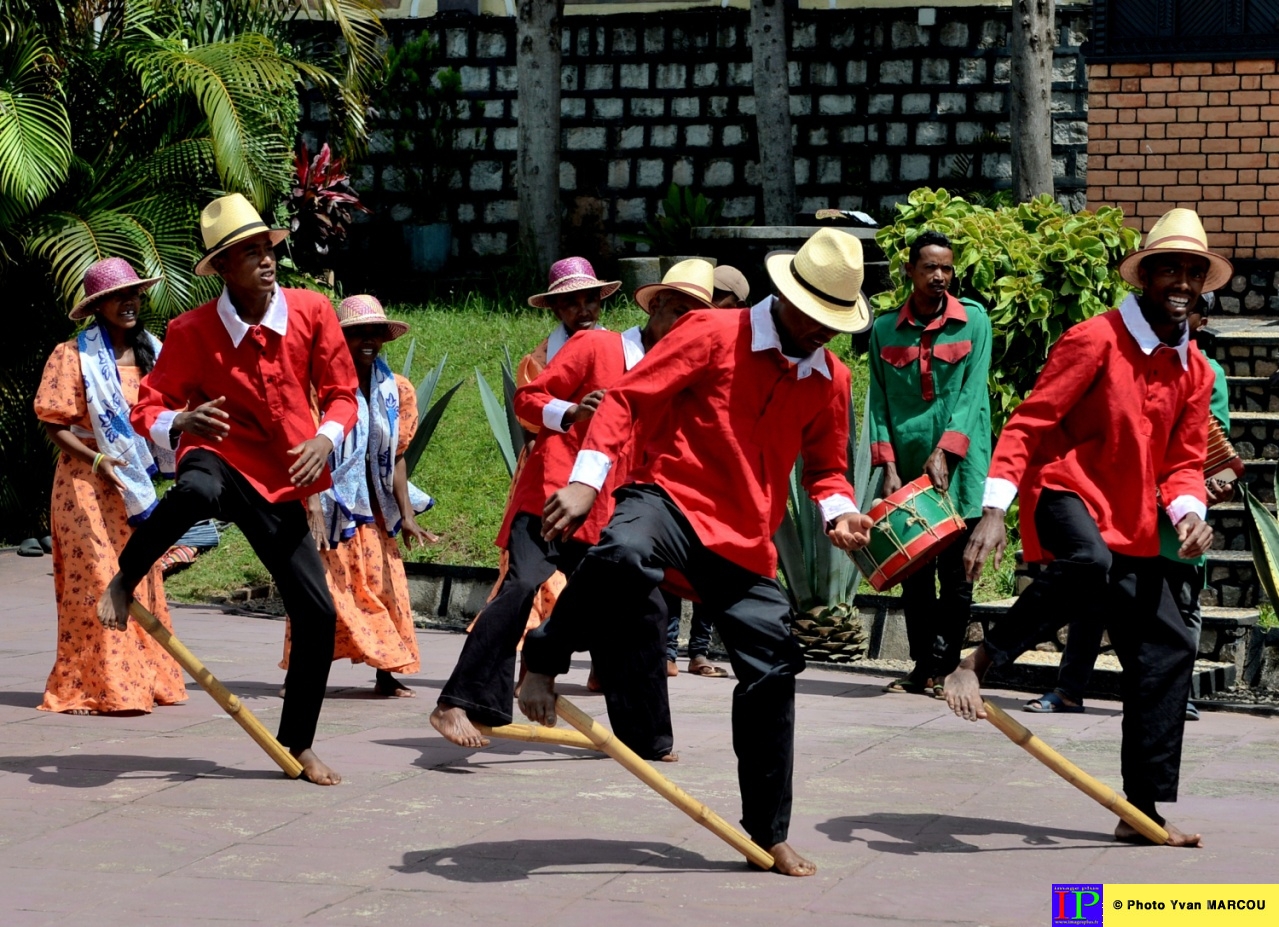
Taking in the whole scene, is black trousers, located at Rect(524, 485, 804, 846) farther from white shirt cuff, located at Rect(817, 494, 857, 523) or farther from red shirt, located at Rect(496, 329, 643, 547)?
red shirt, located at Rect(496, 329, 643, 547)

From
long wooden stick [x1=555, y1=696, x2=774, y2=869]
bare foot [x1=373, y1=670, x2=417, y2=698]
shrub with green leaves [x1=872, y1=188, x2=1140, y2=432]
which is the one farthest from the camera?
shrub with green leaves [x1=872, y1=188, x2=1140, y2=432]

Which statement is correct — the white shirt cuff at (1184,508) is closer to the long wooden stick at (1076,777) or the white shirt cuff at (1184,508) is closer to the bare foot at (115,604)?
the long wooden stick at (1076,777)

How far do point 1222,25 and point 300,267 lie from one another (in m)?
7.93

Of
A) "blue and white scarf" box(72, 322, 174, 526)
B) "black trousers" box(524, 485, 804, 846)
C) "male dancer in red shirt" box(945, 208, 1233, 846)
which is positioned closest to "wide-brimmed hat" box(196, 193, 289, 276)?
"blue and white scarf" box(72, 322, 174, 526)

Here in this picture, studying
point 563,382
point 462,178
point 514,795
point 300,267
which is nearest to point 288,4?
point 300,267

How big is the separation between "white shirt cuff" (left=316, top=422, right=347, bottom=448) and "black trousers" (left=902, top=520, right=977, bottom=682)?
3.07 m

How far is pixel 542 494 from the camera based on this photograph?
281 inches

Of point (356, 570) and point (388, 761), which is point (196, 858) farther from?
point (356, 570)

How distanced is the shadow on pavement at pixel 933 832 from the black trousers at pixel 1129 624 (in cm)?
27

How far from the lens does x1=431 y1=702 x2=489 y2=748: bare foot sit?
252 inches

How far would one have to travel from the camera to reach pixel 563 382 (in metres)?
7.16

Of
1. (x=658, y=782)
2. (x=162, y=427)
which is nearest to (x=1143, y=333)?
(x=658, y=782)

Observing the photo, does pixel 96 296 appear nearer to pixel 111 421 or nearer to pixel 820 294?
pixel 111 421

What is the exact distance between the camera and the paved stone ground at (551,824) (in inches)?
198
